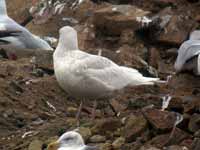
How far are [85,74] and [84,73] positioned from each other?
0.02m

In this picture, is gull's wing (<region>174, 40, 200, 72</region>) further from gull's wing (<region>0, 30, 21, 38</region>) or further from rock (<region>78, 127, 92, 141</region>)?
gull's wing (<region>0, 30, 21, 38</region>)

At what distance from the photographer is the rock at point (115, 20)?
41.2 ft

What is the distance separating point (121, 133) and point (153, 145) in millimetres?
518

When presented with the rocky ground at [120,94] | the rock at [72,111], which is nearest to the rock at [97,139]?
the rocky ground at [120,94]

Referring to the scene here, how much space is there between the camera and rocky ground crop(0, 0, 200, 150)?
725 cm

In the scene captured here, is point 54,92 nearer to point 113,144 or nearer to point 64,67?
point 64,67

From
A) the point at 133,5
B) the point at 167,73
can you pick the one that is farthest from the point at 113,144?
the point at 133,5

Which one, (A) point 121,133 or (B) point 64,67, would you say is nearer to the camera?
(A) point 121,133

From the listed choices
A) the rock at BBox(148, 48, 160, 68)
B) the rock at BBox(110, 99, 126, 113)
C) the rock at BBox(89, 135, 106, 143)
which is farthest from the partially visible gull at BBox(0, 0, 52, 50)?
the rock at BBox(89, 135, 106, 143)

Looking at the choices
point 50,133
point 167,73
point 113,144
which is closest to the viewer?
point 113,144

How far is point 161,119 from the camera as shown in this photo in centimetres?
721

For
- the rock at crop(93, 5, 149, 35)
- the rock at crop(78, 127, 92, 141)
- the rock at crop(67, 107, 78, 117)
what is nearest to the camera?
the rock at crop(78, 127, 92, 141)

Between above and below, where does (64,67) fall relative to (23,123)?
above

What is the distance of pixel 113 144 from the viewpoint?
23.8 ft
